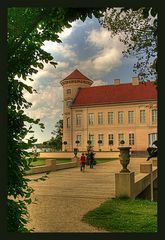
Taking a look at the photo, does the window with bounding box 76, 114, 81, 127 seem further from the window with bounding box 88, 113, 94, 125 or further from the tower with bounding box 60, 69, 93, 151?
the window with bounding box 88, 113, 94, 125

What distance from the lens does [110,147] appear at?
161 ft

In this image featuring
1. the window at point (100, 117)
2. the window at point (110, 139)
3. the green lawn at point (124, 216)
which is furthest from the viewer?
the window at point (100, 117)

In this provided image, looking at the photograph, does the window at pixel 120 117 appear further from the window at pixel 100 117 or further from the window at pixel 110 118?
the window at pixel 100 117

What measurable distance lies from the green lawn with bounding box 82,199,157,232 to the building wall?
37.0 metres

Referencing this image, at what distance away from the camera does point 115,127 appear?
165ft

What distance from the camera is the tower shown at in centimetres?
5250

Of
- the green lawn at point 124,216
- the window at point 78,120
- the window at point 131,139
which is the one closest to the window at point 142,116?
the window at point 131,139

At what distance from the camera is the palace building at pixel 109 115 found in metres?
48.1

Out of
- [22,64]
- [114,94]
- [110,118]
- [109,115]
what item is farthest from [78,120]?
[22,64]

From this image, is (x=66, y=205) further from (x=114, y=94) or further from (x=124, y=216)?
(x=114, y=94)

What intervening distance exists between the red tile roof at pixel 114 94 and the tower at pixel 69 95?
3.13 ft

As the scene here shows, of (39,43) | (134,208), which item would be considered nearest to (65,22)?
(39,43)

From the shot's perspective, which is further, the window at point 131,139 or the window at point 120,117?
the window at point 120,117

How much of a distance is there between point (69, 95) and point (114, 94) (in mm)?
7424
